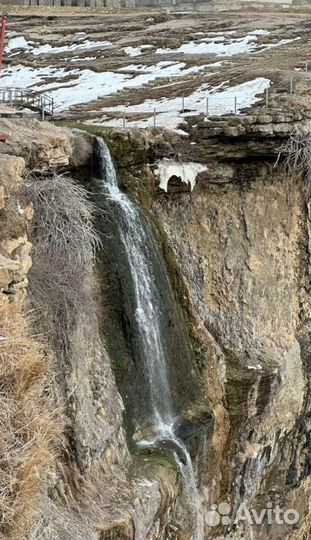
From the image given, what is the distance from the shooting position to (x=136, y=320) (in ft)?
39.1

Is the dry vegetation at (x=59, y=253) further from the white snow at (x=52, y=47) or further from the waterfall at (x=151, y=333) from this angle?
the white snow at (x=52, y=47)

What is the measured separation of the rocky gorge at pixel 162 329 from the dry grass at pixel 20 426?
0.07 ft

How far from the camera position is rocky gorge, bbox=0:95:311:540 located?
8.62 meters

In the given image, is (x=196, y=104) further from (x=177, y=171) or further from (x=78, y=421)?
(x=78, y=421)

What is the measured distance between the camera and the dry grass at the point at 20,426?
20.9 ft

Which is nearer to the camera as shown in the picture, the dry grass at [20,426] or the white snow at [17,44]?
the dry grass at [20,426]

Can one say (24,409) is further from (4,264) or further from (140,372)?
(140,372)

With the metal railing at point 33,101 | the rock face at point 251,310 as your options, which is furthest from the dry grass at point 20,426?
the metal railing at point 33,101

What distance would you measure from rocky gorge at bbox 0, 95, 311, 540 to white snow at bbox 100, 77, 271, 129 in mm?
1250

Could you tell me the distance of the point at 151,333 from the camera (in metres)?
12.1

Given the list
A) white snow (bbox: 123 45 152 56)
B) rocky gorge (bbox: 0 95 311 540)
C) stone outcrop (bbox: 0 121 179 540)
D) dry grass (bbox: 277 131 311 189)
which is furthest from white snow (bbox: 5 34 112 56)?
stone outcrop (bbox: 0 121 179 540)

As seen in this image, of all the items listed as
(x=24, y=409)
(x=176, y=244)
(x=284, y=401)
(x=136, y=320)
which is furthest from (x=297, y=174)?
(x=24, y=409)

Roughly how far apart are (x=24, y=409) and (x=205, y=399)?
272 inches

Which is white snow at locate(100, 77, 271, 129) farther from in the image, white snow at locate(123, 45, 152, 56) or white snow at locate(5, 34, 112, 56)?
white snow at locate(5, 34, 112, 56)
